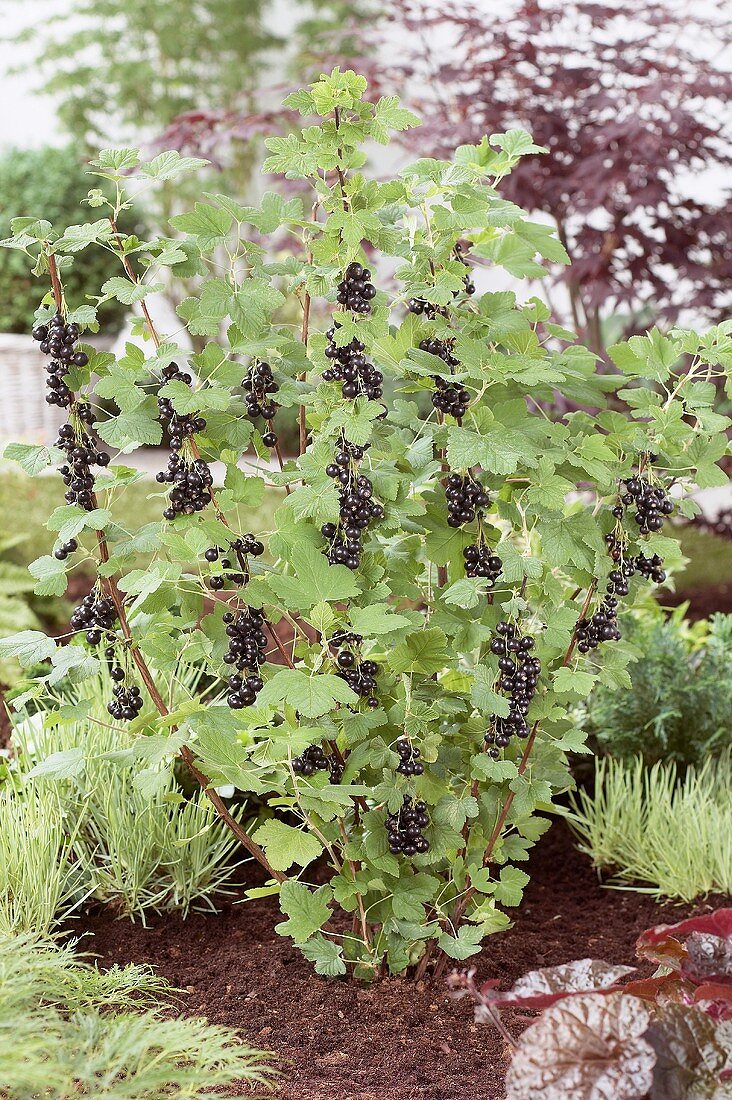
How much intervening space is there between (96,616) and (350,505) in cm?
43

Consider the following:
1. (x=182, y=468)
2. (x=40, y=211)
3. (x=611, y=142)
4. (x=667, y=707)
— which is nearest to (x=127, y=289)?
(x=182, y=468)

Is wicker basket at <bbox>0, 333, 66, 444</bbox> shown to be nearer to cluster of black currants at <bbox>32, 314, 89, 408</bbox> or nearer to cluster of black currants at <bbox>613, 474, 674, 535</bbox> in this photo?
cluster of black currants at <bbox>32, 314, 89, 408</bbox>

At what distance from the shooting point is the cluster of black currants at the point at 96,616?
157 cm

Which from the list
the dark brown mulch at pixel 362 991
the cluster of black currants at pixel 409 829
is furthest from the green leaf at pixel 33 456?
the dark brown mulch at pixel 362 991

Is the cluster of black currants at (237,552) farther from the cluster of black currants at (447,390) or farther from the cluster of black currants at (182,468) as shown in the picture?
the cluster of black currants at (447,390)

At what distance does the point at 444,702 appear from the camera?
5.30 feet

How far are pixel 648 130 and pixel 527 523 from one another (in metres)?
2.58

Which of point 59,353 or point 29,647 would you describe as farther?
point 29,647

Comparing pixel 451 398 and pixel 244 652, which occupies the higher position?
pixel 451 398

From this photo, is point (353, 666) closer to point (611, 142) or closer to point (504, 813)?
point (504, 813)

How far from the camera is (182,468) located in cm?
146

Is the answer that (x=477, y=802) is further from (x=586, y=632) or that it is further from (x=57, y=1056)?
(x=57, y=1056)

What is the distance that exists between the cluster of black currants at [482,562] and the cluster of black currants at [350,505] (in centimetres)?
16

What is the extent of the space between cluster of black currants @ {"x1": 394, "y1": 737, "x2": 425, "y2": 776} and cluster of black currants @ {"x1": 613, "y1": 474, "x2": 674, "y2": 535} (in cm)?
44
